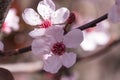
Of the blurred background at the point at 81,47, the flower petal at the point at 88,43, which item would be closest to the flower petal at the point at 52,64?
the blurred background at the point at 81,47

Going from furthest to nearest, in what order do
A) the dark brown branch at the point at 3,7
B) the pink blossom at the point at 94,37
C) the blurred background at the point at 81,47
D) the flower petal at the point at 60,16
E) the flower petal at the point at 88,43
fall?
1. the blurred background at the point at 81,47
2. the pink blossom at the point at 94,37
3. the flower petal at the point at 88,43
4. the flower petal at the point at 60,16
5. the dark brown branch at the point at 3,7

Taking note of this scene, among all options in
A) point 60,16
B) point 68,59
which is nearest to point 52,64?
point 68,59

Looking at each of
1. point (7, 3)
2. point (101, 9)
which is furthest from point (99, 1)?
point (7, 3)

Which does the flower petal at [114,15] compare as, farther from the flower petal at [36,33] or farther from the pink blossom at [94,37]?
the pink blossom at [94,37]

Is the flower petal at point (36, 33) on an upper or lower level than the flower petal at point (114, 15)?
lower

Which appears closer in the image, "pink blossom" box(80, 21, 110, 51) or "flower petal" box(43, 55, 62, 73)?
"flower petal" box(43, 55, 62, 73)

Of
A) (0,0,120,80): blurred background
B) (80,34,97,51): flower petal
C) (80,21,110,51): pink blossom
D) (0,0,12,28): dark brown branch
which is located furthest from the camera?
(0,0,120,80): blurred background

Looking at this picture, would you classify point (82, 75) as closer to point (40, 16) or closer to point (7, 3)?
point (40, 16)

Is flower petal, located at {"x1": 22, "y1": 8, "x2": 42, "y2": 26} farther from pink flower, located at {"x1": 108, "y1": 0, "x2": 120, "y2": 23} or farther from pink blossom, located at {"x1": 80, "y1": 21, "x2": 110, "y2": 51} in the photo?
pink blossom, located at {"x1": 80, "y1": 21, "x2": 110, "y2": 51}

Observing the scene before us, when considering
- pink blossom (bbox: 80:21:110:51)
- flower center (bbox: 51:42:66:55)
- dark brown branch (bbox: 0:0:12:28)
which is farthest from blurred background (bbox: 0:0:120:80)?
dark brown branch (bbox: 0:0:12:28)
